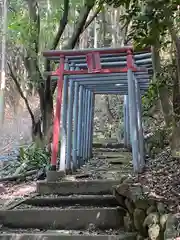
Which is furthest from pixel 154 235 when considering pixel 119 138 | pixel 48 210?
pixel 119 138

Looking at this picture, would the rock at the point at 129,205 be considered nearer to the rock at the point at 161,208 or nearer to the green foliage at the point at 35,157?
the rock at the point at 161,208

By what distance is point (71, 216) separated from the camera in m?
5.43

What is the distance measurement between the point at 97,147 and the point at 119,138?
2095mm

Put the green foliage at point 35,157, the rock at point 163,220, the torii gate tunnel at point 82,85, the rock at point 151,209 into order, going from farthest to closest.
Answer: the green foliage at point 35,157 < the torii gate tunnel at point 82,85 < the rock at point 151,209 < the rock at point 163,220

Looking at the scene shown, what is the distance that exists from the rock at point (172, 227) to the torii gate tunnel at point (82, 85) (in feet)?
9.38

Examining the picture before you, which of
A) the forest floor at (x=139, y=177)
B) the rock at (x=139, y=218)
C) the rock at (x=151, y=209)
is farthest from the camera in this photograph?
the forest floor at (x=139, y=177)

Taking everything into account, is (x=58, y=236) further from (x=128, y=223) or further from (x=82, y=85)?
(x=82, y=85)

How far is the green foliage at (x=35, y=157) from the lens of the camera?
29.3 feet

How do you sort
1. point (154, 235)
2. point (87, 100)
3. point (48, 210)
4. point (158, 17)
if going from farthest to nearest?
1. point (87, 100)
2. point (48, 210)
3. point (154, 235)
4. point (158, 17)

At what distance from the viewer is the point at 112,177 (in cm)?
669

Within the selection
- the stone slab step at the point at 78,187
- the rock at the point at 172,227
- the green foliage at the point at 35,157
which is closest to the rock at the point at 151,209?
the rock at the point at 172,227

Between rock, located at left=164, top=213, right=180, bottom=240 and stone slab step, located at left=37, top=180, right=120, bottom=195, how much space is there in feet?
7.71

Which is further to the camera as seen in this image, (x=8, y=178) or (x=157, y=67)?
(x=8, y=178)

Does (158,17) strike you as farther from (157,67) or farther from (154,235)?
(157,67)
